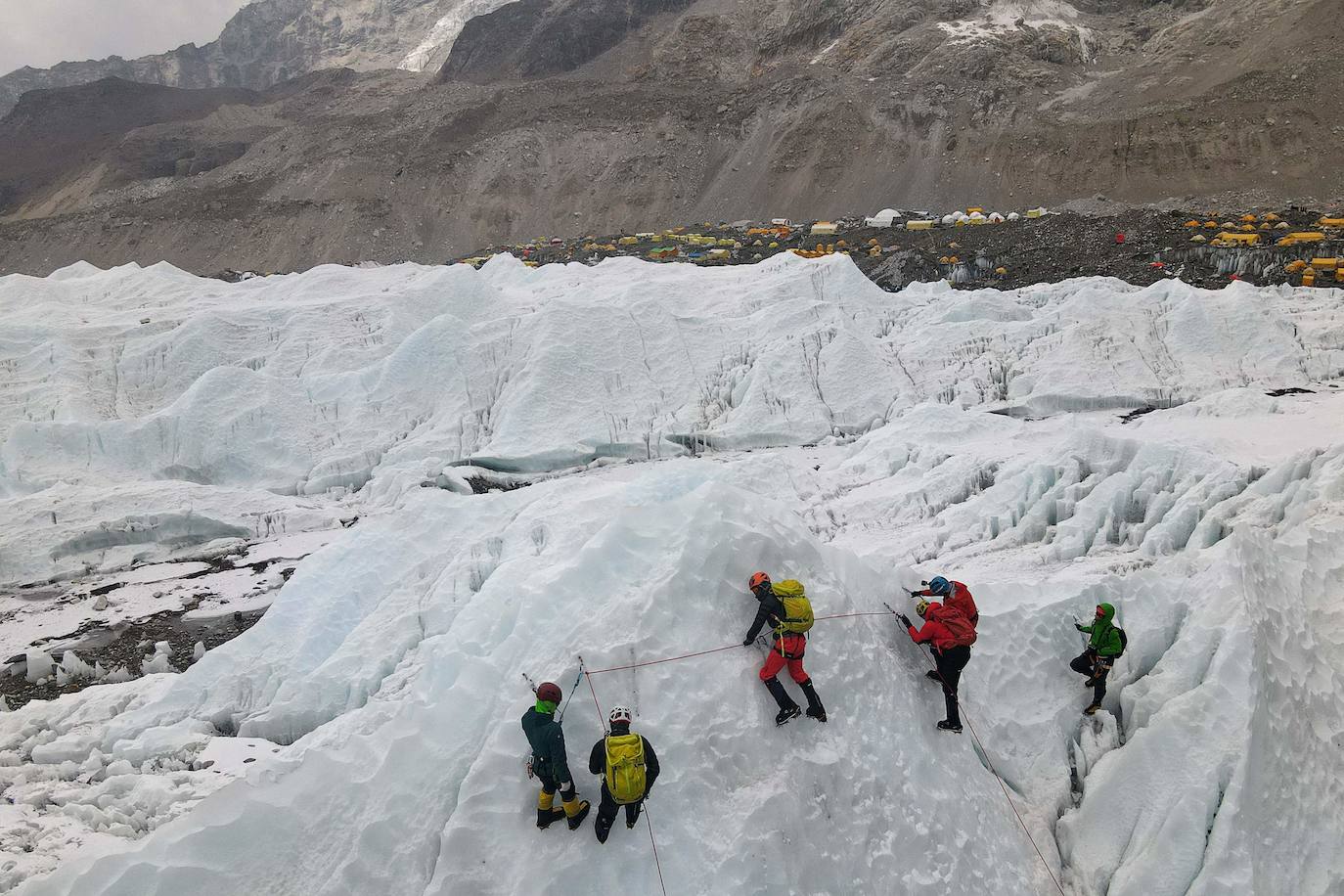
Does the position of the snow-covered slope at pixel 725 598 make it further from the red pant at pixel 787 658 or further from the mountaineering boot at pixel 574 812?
the red pant at pixel 787 658

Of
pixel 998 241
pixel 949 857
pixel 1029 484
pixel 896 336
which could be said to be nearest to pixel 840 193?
pixel 998 241

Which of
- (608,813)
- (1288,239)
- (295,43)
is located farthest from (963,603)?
(295,43)

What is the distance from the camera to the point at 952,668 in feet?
22.9

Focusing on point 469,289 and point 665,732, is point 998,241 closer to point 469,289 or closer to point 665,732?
point 469,289

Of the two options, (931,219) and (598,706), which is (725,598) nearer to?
(598,706)

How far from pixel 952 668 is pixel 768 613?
1.90 meters

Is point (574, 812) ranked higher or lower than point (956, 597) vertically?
lower

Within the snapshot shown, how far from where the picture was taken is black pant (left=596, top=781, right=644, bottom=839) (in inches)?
214

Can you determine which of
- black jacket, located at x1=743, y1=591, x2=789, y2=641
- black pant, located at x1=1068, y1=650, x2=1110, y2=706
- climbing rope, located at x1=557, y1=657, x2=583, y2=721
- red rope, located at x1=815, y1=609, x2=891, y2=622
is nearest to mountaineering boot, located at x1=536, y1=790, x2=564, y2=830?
climbing rope, located at x1=557, y1=657, x2=583, y2=721

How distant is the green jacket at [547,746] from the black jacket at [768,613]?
73.3 inches

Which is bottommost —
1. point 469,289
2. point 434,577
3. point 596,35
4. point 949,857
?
point 949,857

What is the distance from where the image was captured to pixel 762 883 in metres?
5.61

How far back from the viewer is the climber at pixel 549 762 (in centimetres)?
545

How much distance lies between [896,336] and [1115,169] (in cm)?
3006
